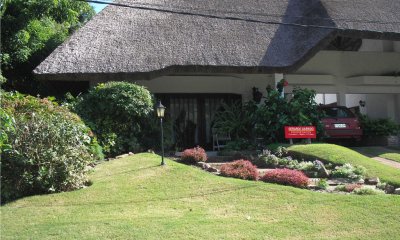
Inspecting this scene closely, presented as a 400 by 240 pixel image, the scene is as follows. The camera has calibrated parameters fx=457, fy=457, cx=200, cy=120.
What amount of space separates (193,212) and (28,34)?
10617 mm

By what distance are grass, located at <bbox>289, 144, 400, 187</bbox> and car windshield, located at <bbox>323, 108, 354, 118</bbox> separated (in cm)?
317

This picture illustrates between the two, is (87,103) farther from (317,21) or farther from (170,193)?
(317,21)

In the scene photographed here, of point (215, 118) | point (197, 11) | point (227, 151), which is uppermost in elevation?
point (197, 11)

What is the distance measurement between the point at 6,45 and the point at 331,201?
11.7 metres

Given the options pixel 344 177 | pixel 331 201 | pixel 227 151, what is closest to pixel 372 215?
pixel 331 201

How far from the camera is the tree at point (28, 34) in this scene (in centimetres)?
1502

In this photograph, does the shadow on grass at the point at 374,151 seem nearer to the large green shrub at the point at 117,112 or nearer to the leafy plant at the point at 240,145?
the leafy plant at the point at 240,145

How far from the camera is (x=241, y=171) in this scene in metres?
9.98

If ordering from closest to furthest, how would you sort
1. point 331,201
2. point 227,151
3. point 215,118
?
1. point 331,201
2. point 227,151
3. point 215,118

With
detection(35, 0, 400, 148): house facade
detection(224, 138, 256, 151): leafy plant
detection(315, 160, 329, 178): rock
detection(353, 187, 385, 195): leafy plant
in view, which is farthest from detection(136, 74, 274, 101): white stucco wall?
detection(353, 187, 385, 195): leafy plant

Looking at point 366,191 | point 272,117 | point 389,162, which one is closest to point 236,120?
point 272,117

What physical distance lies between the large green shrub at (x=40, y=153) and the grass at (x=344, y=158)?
595 centimetres

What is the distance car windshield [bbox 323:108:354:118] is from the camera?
1584 cm

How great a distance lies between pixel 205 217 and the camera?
24.1ft
